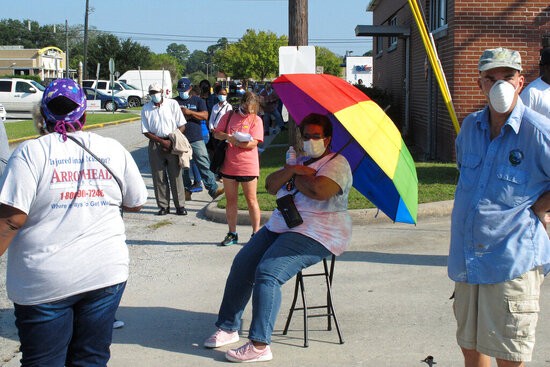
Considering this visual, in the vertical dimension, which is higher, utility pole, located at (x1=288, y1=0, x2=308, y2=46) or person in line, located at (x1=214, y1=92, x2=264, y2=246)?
utility pole, located at (x1=288, y1=0, x2=308, y2=46)

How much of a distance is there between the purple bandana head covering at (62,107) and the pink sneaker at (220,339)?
7.31 feet

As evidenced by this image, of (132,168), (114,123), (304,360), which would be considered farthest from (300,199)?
(114,123)

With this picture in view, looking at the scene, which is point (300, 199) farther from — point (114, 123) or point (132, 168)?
point (114, 123)

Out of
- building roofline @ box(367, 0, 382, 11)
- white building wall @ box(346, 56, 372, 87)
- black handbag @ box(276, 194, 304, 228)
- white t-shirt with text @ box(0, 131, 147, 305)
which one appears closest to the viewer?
white t-shirt with text @ box(0, 131, 147, 305)

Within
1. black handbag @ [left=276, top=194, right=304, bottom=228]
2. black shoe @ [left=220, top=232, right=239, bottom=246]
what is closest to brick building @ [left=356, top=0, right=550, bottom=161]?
black shoe @ [left=220, top=232, right=239, bottom=246]

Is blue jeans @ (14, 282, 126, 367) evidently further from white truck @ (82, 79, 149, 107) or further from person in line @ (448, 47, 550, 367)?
white truck @ (82, 79, 149, 107)

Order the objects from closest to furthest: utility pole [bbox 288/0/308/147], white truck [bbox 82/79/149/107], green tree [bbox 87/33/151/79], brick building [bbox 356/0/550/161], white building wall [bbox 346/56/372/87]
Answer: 1. utility pole [bbox 288/0/308/147]
2. brick building [bbox 356/0/550/161]
3. white truck [bbox 82/79/149/107]
4. white building wall [bbox 346/56/372/87]
5. green tree [bbox 87/33/151/79]

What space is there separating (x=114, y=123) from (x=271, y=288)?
26.9 meters

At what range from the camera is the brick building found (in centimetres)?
1266

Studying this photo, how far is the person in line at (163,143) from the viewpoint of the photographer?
10.3 m

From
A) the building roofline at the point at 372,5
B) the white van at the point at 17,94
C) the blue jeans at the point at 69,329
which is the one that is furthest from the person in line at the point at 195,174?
the white van at the point at 17,94

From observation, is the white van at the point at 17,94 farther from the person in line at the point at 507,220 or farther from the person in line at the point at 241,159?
the person in line at the point at 507,220

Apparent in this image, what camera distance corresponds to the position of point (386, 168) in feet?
15.2

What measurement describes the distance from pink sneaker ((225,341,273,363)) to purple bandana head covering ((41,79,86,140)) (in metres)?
2.10
